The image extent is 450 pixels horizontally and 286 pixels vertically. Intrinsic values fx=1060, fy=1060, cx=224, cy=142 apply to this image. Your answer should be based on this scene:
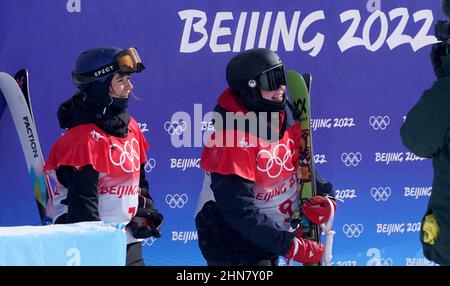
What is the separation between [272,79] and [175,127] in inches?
56.3

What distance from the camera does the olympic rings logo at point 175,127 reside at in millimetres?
6473

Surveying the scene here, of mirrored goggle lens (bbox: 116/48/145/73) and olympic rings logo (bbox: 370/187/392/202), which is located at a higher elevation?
mirrored goggle lens (bbox: 116/48/145/73)

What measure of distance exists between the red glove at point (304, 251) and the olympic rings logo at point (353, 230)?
1731 mm

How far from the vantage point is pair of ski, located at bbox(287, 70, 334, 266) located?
5.41 m

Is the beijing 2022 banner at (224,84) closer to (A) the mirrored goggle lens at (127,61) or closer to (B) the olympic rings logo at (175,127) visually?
(B) the olympic rings logo at (175,127)

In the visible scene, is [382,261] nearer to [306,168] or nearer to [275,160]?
[306,168]

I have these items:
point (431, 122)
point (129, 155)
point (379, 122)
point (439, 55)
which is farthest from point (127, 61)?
point (379, 122)

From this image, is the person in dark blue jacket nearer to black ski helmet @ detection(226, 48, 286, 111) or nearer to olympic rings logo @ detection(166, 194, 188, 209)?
black ski helmet @ detection(226, 48, 286, 111)

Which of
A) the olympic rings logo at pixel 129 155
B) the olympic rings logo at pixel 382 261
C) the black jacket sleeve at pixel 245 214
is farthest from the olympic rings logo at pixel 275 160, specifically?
the olympic rings logo at pixel 382 261

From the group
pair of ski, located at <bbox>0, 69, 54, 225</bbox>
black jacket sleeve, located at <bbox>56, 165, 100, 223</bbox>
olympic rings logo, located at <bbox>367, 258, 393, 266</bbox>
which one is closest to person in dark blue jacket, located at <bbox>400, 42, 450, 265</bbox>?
black jacket sleeve, located at <bbox>56, 165, 100, 223</bbox>

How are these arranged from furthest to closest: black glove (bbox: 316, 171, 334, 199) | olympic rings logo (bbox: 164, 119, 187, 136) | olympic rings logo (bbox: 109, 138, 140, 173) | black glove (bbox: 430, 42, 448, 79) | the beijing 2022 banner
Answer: olympic rings logo (bbox: 164, 119, 187, 136) → the beijing 2022 banner → black glove (bbox: 316, 171, 334, 199) → olympic rings logo (bbox: 109, 138, 140, 173) → black glove (bbox: 430, 42, 448, 79)

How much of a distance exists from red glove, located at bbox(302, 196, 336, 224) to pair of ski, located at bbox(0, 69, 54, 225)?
4.71 ft

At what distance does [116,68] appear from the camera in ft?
17.6
